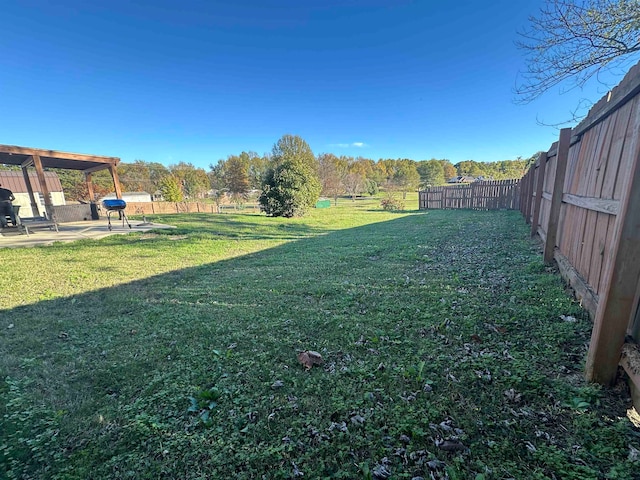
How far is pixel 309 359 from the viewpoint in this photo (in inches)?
94.2

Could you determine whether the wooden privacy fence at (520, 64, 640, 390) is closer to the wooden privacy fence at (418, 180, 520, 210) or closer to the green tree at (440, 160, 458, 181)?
the wooden privacy fence at (418, 180, 520, 210)

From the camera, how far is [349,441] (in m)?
1.59

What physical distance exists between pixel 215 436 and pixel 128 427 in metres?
0.59

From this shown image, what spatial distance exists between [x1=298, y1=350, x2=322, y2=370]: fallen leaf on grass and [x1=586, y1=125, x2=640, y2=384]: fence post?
6.10ft

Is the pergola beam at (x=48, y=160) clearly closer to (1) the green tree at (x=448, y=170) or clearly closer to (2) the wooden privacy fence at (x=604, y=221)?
(2) the wooden privacy fence at (x=604, y=221)

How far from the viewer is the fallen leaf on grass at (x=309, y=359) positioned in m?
2.34

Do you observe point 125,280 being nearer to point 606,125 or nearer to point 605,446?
Answer: point 605,446

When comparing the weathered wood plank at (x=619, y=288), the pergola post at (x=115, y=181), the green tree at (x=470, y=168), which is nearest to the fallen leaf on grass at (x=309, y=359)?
the weathered wood plank at (x=619, y=288)

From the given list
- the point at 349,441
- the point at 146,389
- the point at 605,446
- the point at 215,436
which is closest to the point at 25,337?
the point at 146,389

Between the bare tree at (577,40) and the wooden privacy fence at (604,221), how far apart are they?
1.80 meters

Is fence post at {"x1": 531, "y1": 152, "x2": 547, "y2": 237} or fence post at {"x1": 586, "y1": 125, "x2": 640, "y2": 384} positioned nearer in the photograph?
fence post at {"x1": 586, "y1": 125, "x2": 640, "y2": 384}

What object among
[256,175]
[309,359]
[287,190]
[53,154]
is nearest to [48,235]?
[53,154]

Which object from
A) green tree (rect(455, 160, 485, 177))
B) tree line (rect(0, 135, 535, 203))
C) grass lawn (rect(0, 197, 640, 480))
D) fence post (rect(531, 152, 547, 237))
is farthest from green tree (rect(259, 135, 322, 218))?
green tree (rect(455, 160, 485, 177))

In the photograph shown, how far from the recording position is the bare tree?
4.09 m
